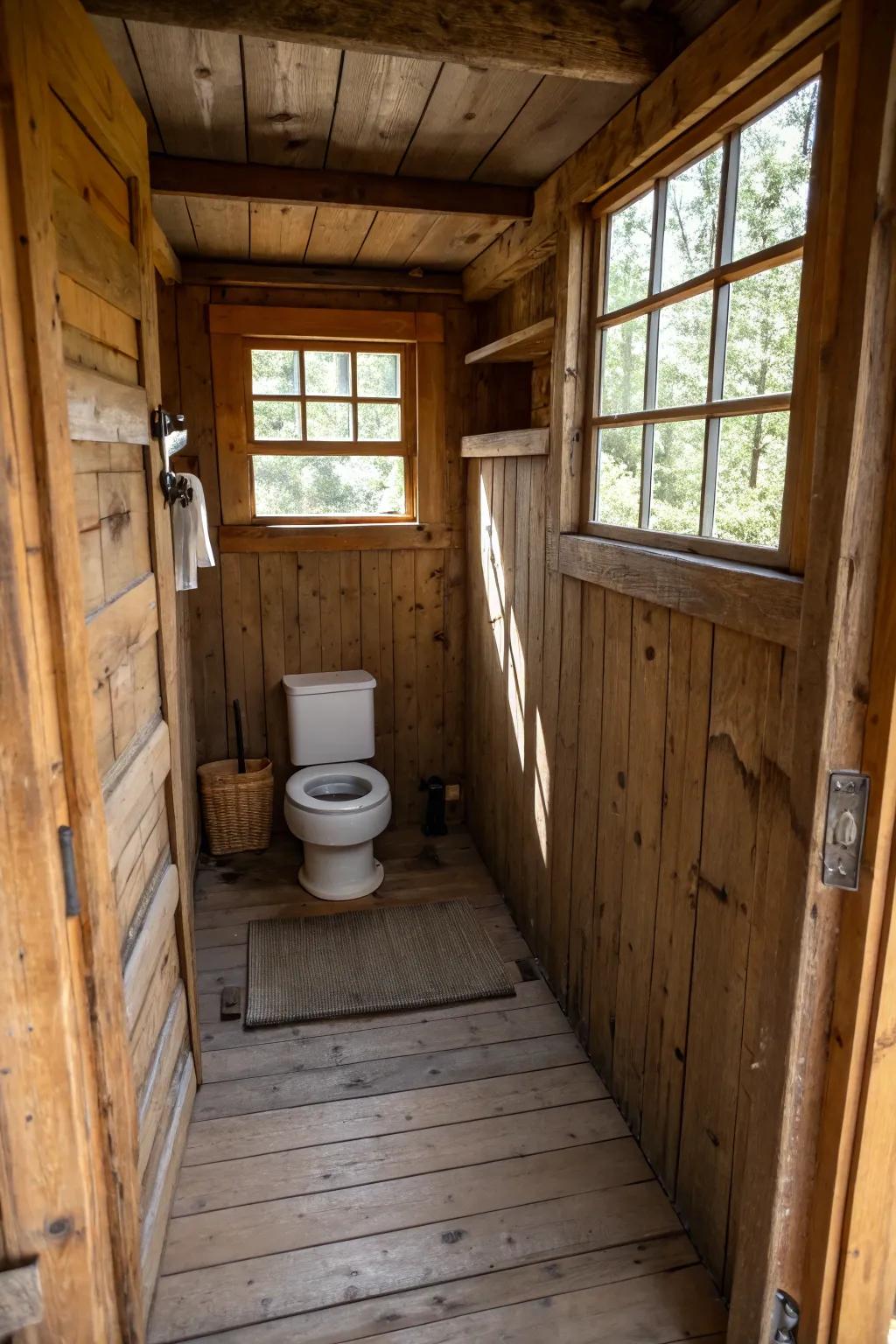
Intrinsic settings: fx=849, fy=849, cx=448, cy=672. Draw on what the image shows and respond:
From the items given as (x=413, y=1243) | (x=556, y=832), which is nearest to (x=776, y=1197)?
(x=413, y=1243)

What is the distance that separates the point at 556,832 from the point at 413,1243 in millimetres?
1124

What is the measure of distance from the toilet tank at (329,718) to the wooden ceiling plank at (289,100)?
5.86ft

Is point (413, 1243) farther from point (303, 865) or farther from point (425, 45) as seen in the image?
point (425, 45)

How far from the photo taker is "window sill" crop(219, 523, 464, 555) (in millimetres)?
3383

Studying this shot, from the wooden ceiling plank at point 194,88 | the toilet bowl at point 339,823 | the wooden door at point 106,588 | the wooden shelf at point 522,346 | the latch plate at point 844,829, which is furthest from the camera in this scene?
the toilet bowl at point 339,823

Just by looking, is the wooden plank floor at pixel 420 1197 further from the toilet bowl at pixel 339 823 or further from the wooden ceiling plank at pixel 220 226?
the wooden ceiling plank at pixel 220 226

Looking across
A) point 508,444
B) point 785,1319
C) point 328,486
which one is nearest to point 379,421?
point 328,486

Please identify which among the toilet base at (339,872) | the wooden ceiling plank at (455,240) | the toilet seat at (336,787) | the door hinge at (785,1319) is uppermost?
the wooden ceiling plank at (455,240)

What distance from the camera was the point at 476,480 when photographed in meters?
3.36

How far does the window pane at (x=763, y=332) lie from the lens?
1.44 meters

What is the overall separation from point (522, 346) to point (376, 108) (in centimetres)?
93

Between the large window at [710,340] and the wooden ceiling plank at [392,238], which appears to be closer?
the large window at [710,340]

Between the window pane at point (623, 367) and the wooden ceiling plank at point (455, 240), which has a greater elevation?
the wooden ceiling plank at point (455, 240)

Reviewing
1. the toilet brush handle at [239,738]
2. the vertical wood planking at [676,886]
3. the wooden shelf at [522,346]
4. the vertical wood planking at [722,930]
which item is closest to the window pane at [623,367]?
the wooden shelf at [522,346]
